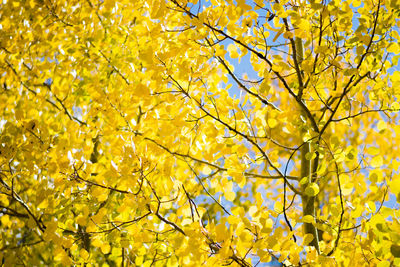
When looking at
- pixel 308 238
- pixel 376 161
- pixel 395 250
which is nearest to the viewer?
pixel 395 250

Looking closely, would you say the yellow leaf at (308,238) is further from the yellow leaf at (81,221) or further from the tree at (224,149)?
the yellow leaf at (81,221)

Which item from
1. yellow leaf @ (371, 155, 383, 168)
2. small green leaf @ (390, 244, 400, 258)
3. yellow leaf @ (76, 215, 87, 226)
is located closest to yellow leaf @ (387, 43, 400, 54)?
yellow leaf @ (371, 155, 383, 168)

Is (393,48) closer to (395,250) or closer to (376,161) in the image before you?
(376,161)

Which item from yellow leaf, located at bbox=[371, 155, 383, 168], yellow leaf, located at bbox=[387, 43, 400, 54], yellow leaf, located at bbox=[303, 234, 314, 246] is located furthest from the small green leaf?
yellow leaf, located at bbox=[387, 43, 400, 54]

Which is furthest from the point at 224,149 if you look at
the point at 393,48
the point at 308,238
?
the point at 393,48

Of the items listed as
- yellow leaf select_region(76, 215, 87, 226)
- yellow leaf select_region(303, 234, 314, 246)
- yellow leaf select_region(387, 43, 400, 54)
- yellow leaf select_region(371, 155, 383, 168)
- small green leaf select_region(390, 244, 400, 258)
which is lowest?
small green leaf select_region(390, 244, 400, 258)

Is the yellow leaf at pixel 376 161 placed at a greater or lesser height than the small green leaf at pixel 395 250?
greater

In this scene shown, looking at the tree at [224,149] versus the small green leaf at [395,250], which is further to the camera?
the tree at [224,149]

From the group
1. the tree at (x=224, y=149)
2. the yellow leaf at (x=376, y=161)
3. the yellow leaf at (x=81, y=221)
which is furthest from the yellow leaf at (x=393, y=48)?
the yellow leaf at (x=81, y=221)

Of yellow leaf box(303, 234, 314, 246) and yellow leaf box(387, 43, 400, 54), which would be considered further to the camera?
yellow leaf box(387, 43, 400, 54)

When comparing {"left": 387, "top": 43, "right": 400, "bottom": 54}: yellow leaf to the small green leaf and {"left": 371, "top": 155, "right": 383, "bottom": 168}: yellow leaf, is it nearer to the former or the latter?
{"left": 371, "top": 155, "right": 383, "bottom": 168}: yellow leaf

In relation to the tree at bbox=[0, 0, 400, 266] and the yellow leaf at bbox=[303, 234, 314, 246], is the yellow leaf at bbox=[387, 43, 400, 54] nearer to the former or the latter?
the tree at bbox=[0, 0, 400, 266]

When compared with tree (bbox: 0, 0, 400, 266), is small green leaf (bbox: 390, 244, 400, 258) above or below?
below

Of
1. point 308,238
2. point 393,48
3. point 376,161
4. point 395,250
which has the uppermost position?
point 393,48
